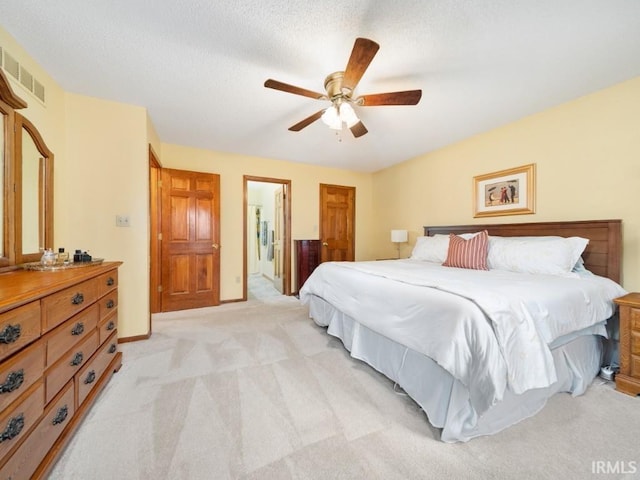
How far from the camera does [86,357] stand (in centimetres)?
144

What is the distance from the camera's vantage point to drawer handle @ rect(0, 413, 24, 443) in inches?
33.2

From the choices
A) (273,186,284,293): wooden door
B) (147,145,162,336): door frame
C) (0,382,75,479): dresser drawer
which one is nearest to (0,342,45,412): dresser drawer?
(0,382,75,479): dresser drawer

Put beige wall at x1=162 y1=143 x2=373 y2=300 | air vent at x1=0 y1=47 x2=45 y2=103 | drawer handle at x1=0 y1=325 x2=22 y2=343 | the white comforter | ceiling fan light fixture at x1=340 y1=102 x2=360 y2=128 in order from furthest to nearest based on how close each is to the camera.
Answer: beige wall at x1=162 y1=143 x2=373 y2=300, ceiling fan light fixture at x1=340 y1=102 x2=360 y2=128, air vent at x1=0 y1=47 x2=45 y2=103, the white comforter, drawer handle at x1=0 y1=325 x2=22 y2=343

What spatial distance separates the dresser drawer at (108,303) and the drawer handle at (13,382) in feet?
2.60

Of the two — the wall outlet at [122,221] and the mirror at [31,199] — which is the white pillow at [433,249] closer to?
the wall outlet at [122,221]

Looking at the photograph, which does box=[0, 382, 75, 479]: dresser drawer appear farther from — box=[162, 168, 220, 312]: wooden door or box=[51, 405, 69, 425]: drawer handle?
box=[162, 168, 220, 312]: wooden door

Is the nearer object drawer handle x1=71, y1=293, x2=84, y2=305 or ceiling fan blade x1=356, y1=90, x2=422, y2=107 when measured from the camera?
drawer handle x1=71, y1=293, x2=84, y2=305

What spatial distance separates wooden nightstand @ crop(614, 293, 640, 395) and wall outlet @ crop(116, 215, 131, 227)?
414cm

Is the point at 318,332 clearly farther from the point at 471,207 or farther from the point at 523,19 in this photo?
the point at 523,19

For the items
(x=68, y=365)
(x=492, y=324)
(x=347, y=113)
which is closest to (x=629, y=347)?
(x=492, y=324)

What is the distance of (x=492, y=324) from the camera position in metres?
1.24

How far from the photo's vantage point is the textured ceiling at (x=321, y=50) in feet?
4.62

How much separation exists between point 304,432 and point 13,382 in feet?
4.09

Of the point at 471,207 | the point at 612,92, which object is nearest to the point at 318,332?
the point at 471,207
